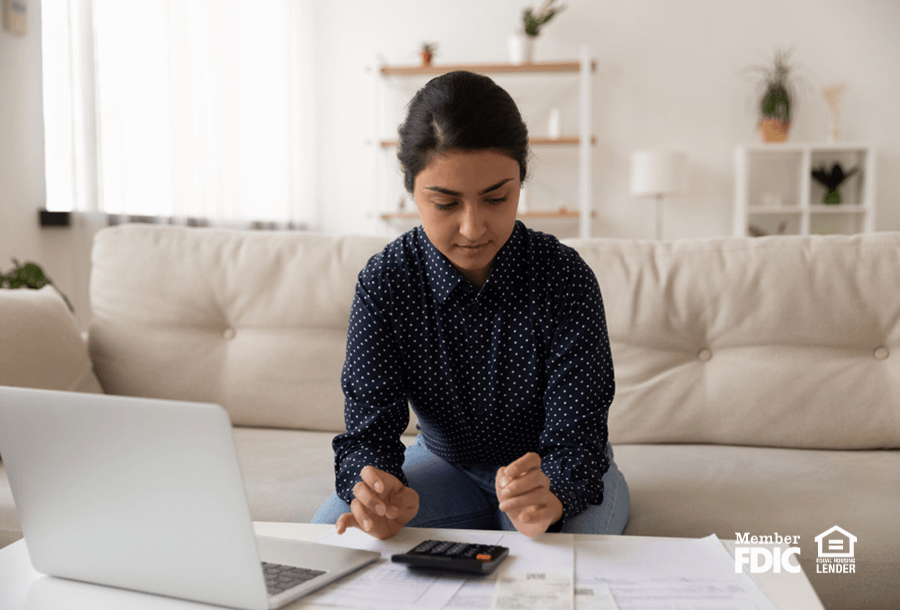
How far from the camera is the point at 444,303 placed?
1.04 meters

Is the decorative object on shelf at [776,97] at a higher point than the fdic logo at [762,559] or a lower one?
higher

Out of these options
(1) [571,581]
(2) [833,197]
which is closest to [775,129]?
(2) [833,197]

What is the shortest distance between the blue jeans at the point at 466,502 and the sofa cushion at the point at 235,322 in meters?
0.48

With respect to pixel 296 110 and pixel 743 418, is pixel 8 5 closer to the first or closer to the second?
pixel 296 110

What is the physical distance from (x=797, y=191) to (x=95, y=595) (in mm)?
4646

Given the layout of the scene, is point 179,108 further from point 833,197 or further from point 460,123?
point 833,197

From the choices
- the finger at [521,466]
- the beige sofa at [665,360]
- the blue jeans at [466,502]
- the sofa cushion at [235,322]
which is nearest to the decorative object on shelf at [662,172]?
the beige sofa at [665,360]

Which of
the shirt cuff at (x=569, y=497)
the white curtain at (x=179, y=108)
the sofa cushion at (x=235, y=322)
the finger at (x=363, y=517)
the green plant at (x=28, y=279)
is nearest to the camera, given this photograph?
the finger at (x=363, y=517)

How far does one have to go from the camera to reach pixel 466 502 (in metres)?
1.09

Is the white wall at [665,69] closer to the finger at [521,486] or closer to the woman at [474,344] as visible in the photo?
the woman at [474,344]

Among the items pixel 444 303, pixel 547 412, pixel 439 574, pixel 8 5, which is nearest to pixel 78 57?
pixel 8 5

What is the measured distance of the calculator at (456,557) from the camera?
2.16 ft

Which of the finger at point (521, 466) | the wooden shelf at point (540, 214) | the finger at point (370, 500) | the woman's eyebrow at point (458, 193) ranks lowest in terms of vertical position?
the finger at point (370, 500)

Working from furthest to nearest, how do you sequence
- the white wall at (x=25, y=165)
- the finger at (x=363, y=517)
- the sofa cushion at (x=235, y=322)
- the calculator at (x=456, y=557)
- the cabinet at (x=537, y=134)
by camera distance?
the cabinet at (x=537, y=134) < the white wall at (x=25, y=165) < the sofa cushion at (x=235, y=322) < the finger at (x=363, y=517) < the calculator at (x=456, y=557)
